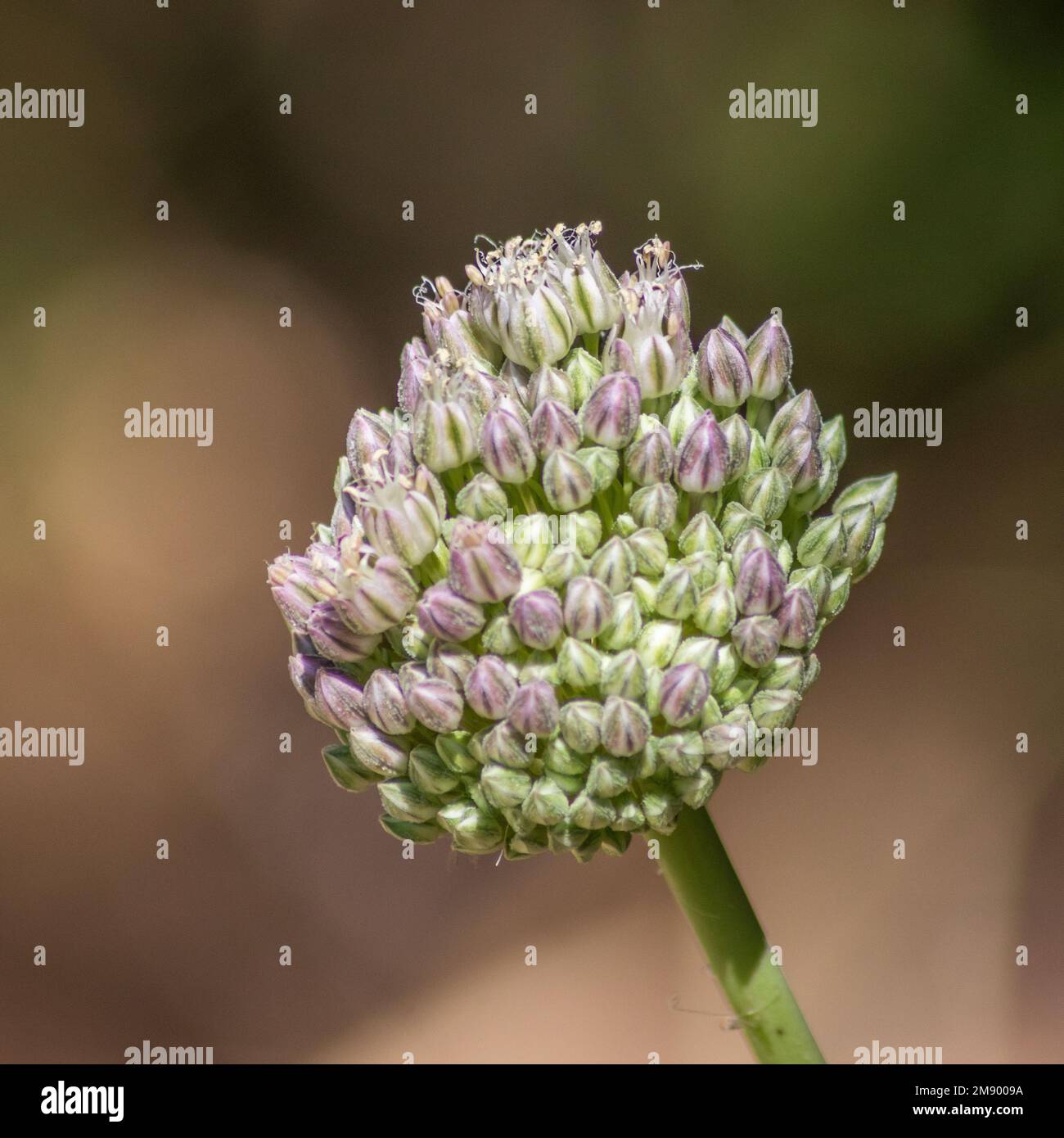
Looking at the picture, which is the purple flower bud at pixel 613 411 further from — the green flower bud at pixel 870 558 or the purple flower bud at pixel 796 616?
the green flower bud at pixel 870 558

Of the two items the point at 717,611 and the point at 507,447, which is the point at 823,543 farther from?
the point at 507,447

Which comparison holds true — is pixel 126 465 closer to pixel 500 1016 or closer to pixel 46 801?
pixel 46 801

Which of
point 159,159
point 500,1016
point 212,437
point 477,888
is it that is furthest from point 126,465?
point 500,1016

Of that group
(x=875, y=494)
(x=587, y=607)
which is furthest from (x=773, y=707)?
(x=875, y=494)

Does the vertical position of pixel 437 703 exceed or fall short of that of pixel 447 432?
it falls short

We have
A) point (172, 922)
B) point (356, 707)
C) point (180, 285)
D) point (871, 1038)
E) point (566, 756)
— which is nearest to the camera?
point (566, 756)

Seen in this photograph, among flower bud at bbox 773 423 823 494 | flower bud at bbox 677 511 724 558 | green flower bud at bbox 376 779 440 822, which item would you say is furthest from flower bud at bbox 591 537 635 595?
green flower bud at bbox 376 779 440 822

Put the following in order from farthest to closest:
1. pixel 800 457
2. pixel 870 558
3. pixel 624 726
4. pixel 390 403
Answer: pixel 390 403, pixel 870 558, pixel 800 457, pixel 624 726

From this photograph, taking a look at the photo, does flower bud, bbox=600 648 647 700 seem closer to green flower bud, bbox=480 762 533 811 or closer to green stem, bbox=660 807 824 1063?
green flower bud, bbox=480 762 533 811
